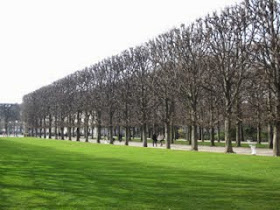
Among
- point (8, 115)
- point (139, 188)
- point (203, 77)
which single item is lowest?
point (139, 188)

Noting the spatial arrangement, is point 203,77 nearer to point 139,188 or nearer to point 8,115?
point 139,188

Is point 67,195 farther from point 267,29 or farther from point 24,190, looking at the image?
point 267,29

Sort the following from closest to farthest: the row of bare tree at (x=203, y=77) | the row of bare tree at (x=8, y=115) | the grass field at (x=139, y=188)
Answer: the grass field at (x=139, y=188) → the row of bare tree at (x=203, y=77) → the row of bare tree at (x=8, y=115)

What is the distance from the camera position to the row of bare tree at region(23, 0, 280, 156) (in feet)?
93.3

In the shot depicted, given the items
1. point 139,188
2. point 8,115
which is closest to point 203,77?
point 139,188

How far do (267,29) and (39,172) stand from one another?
2044 centimetres

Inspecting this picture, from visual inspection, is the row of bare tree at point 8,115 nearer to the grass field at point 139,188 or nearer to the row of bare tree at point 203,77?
the row of bare tree at point 203,77

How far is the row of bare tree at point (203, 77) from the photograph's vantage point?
28.4 meters

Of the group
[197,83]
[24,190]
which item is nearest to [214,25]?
[197,83]

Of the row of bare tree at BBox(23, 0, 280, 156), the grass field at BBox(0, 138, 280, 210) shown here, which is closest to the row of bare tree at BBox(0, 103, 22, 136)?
the row of bare tree at BBox(23, 0, 280, 156)

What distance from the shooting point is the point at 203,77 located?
113 feet

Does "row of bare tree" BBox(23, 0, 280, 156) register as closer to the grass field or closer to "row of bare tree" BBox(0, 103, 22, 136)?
the grass field

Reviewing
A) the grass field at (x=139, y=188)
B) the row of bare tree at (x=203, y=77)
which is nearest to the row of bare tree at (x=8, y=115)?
the row of bare tree at (x=203, y=77)

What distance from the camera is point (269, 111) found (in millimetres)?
27547
